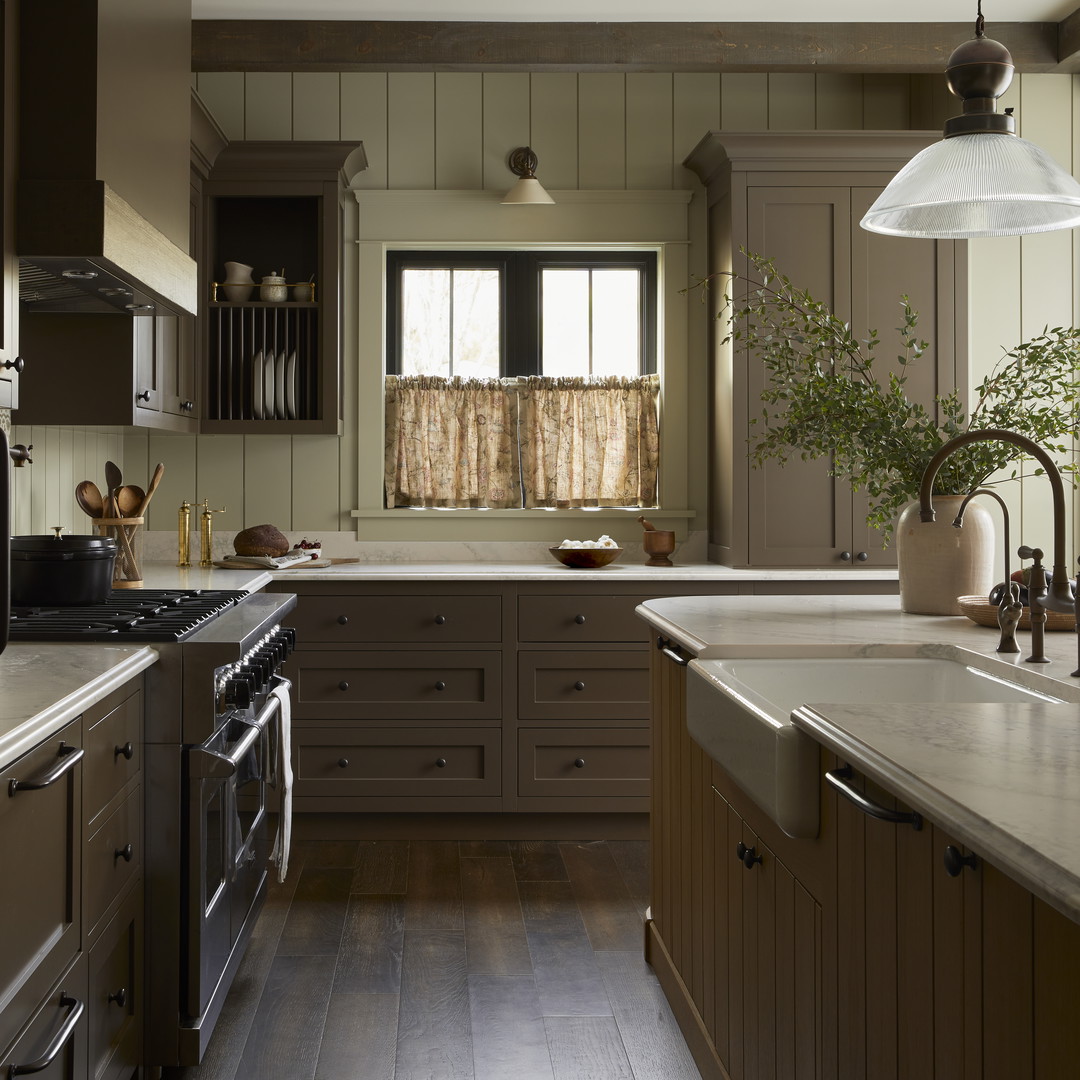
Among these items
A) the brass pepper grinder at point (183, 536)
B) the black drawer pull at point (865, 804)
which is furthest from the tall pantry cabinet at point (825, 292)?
the black drawer pull at point (865, 804)

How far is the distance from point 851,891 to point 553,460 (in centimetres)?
328

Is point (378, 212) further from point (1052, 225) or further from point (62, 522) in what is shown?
point (1052, 225)

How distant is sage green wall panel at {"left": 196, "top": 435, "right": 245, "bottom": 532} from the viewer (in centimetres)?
440

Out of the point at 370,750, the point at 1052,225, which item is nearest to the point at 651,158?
the point at 370,750

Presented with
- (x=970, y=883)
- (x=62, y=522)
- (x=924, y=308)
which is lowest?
(x=970, y=883)

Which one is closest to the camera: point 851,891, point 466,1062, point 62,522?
point 851,891

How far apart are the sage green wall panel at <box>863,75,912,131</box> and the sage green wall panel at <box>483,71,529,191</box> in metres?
1.40

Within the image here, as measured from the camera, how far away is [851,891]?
1.35 m

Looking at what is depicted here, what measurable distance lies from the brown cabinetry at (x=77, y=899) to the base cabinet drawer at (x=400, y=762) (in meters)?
1.71

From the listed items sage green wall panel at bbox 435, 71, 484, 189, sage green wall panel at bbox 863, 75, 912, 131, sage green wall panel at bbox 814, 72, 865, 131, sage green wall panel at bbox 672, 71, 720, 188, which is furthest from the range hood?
sage green wall panel at bbox 863, 75, 912, 131

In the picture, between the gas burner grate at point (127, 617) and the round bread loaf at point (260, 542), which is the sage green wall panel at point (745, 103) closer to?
the round bread loaf at point (260, 542)

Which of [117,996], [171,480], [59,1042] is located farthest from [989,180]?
[171,480]

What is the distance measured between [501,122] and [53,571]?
9.03 feet

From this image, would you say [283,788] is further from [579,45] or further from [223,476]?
[579,45]
